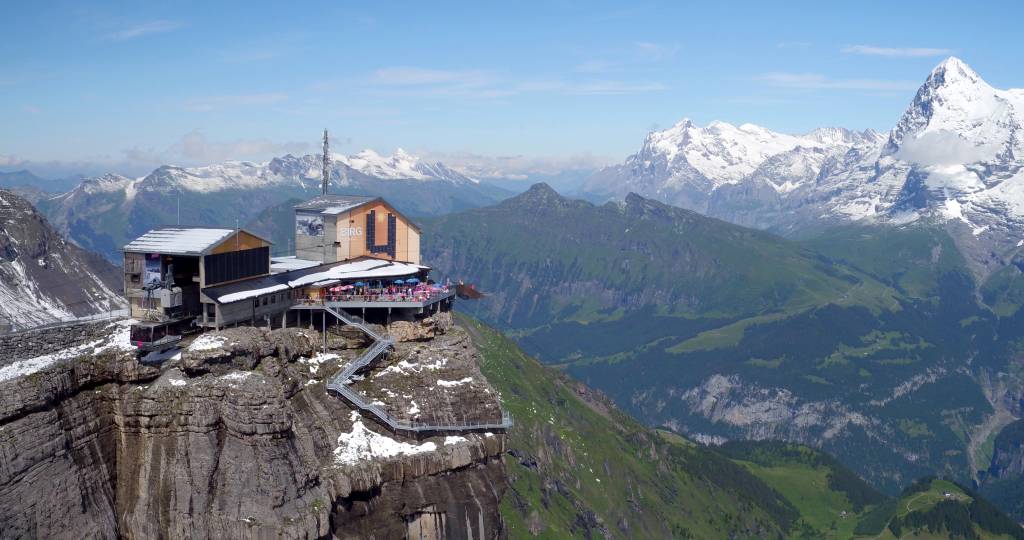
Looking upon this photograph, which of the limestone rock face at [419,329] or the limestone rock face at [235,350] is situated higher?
the limestone rock face at [235,350]

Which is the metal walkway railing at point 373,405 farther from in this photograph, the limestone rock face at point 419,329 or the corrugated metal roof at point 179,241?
the corrugated metal roof at point 179,241

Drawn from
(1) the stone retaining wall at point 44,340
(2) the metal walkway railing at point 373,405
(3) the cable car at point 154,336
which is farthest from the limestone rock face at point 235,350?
(1) the stone retaining wall at point 44,340

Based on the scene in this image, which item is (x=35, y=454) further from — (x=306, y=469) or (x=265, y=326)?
(x=265, y=326)

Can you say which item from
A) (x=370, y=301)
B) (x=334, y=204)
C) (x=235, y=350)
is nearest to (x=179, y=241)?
(x=235, y=350)

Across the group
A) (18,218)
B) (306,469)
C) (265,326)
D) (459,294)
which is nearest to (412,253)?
(459,294)

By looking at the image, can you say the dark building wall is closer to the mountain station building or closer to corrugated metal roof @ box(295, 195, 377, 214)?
the mountain station building

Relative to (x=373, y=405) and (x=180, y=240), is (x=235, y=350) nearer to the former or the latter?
(x=373, y=405)
